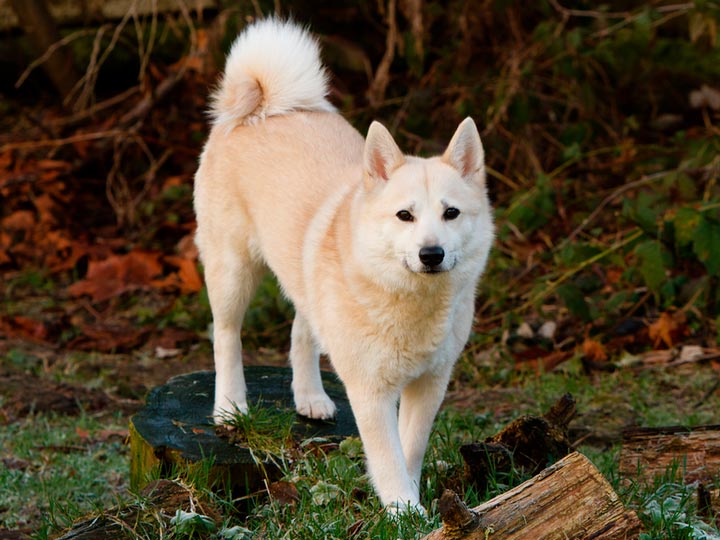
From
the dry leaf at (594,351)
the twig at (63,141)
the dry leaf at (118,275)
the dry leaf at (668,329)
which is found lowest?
the dry leaf at (118,275)

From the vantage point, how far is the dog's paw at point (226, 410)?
4141mm

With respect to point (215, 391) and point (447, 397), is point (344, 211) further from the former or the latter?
point (447, 397)

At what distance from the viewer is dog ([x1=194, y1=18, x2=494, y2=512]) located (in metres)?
3.44

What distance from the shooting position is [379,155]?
141 inches

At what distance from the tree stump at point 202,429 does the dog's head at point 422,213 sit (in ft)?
3.30

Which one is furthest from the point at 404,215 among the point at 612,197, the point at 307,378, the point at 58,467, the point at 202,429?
the point at 612,197

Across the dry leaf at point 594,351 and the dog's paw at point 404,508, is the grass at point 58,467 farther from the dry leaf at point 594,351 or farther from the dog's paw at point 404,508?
the dry leaf at point 594,351

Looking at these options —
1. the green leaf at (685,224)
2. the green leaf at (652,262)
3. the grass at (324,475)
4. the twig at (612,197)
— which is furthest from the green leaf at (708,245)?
the twig at (612,197)

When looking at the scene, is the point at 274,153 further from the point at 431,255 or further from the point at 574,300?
the point at 574,300

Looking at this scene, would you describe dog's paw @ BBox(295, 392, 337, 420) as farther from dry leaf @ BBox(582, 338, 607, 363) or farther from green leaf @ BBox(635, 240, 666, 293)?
green leaf @ BBox(635, 240, 666, 293)

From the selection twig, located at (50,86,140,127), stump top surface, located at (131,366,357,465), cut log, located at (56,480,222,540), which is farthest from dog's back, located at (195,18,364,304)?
twig, located at (50,86,140,127)

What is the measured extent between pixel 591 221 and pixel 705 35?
6.77ft

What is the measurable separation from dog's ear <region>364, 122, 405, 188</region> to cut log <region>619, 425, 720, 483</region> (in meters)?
1.37

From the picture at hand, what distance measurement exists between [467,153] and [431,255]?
0.56 metres
